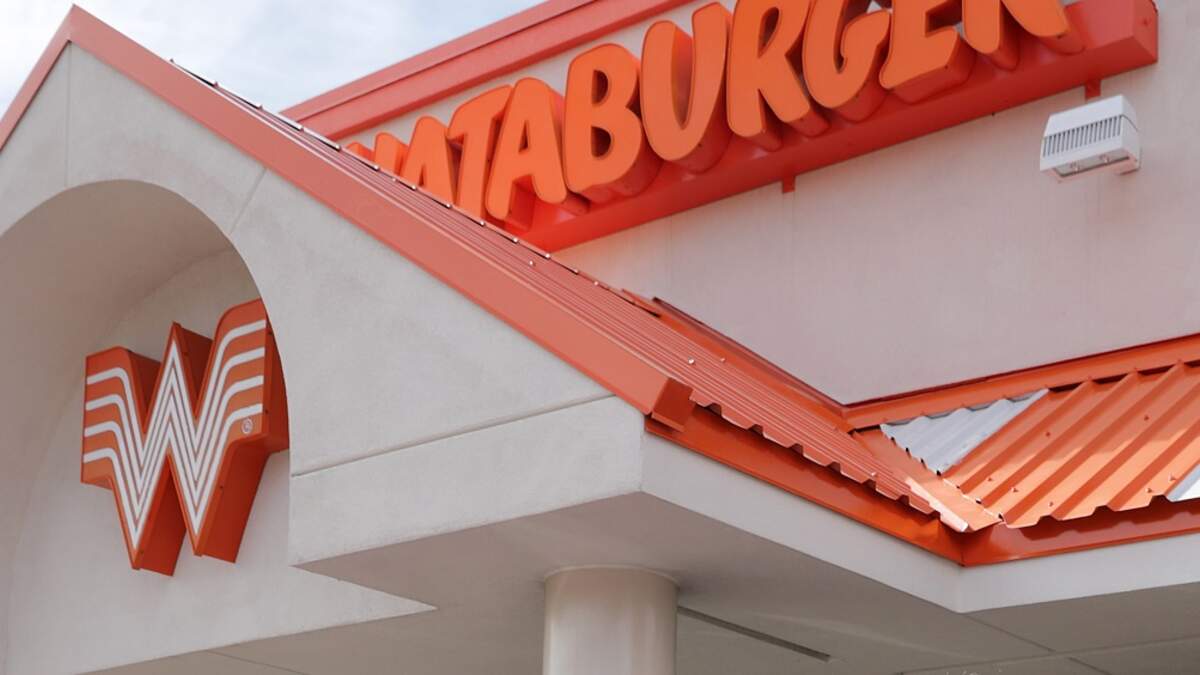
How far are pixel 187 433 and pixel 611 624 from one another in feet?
12.8

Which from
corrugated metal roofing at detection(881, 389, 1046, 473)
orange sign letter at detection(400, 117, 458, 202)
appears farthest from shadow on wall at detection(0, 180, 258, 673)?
corrugated metal roofing at detection(881, 389, 1046, 473)

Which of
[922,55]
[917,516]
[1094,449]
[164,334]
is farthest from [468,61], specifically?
[917,516]

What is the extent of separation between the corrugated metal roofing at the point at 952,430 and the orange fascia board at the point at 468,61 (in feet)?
13.4

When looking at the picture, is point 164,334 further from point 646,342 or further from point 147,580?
point 646,342

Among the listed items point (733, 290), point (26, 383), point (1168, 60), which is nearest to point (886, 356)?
point (733, 290)

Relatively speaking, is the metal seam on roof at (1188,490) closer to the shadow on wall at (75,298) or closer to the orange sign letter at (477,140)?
the shadow on wall at (75,298)

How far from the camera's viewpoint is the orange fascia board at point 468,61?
12.8 metres

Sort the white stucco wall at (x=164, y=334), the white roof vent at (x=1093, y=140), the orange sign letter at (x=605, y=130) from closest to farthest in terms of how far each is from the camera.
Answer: the white stucco wall at (x=164, y=334) < the white roof vent at (x=1093, y=140) < the orange sign letter at (x=605, y=130)

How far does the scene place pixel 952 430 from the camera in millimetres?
9414

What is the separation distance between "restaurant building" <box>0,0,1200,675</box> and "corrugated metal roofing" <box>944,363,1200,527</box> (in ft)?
0.09

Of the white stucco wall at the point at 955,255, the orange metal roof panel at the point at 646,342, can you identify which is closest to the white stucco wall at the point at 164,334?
the orange metal roof panel at the point at 646,342

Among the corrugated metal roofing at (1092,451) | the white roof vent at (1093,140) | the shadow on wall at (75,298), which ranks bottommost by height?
the corrugated metal roofing at (1092,451)

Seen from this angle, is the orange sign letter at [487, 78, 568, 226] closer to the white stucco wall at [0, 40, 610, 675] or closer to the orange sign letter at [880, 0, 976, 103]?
the white stucco wall at [0, 40, 610, 675]

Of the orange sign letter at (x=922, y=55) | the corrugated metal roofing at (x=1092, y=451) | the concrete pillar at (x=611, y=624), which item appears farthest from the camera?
the orange sign letter at (x=922, y=55)
